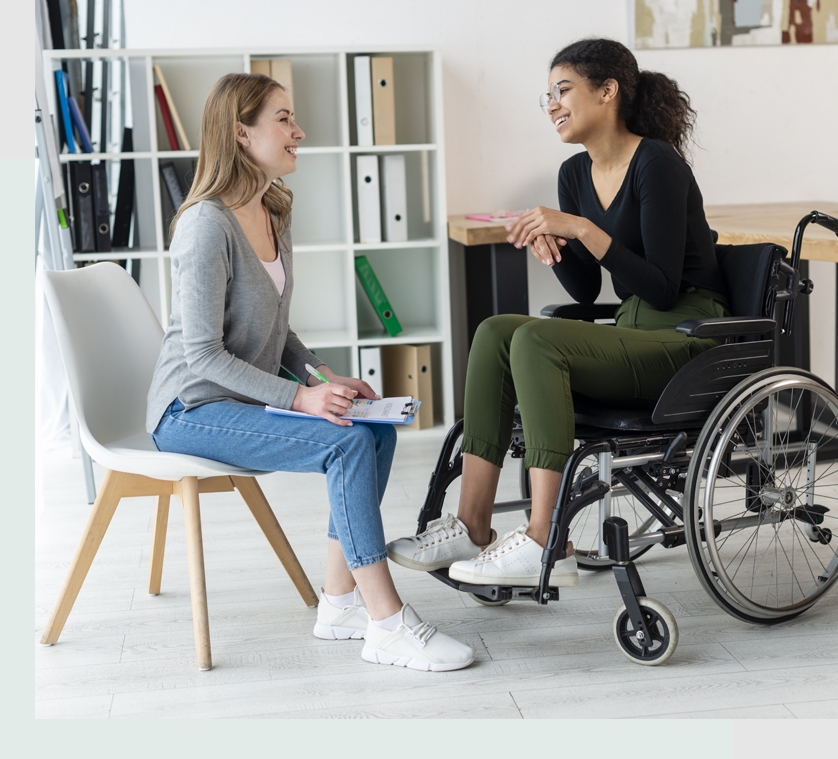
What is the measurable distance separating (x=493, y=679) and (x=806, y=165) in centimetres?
304

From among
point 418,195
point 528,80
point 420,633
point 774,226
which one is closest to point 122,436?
point 420,633

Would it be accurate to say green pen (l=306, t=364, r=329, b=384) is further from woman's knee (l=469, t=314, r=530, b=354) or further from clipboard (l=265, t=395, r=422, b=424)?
woman's knee (l=469, t=314, r=530, b=354)

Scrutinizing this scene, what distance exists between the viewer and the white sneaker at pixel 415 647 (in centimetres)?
171

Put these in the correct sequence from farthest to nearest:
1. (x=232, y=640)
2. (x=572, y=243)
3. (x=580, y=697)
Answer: (x=572, y=243), (x=232, y=640), (x=580, y=697)

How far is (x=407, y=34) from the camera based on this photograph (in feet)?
12.1

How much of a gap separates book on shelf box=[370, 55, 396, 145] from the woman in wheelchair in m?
1.61

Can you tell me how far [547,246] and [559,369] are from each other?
0.28 meters

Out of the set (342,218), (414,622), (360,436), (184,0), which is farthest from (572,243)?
(184,0)

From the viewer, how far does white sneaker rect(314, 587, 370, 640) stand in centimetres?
187

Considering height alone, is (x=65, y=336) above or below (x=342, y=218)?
below

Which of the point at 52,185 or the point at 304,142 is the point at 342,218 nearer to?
the point at 304,142

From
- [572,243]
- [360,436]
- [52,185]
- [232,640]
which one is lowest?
[232,640]

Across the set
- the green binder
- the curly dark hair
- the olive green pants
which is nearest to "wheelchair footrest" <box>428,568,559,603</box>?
the olive green pants

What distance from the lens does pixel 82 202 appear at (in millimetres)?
3422
